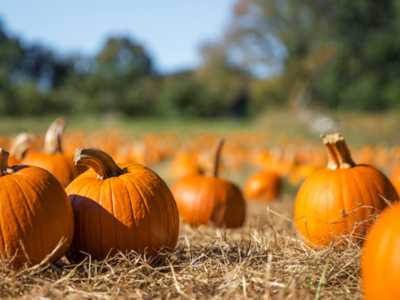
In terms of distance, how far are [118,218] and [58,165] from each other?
1.52m

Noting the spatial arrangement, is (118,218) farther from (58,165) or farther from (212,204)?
(212,204)

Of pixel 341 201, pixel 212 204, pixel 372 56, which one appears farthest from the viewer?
pixel 372 56

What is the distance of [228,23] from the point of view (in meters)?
32.6

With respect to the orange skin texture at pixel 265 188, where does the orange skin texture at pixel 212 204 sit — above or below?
above

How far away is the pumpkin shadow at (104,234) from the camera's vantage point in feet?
6.68

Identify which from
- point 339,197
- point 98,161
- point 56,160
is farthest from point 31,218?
point 339,197

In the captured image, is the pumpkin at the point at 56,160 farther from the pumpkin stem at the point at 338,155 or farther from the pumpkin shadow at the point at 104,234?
the pumpkin stem at the point at 338,155

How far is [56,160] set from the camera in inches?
131

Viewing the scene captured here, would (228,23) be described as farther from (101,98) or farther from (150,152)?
(150,152)

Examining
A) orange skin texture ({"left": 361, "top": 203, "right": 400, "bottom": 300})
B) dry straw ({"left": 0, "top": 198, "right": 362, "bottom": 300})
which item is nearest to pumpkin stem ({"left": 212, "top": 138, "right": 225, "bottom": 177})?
dry straw ({"left": 0, "top": 198, "right": 362, "bottom": 300})

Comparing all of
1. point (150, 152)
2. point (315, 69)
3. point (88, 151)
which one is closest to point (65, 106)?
point (315, 69)

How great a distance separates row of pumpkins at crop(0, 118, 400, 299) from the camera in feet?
4.42

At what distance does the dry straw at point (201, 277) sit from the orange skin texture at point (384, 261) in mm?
278

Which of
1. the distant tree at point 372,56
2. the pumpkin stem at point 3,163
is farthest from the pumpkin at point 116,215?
the distant tree at point 372,56
